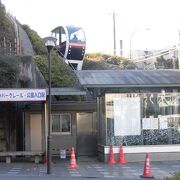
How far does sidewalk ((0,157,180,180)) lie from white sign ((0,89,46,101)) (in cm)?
272

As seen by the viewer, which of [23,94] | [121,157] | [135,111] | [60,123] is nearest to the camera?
[23,94]

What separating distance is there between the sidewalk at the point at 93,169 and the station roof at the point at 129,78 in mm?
3320

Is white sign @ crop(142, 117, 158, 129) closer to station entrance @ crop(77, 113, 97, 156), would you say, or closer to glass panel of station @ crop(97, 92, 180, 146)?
glass panel of station @ crop(97, 92, 180, 146)

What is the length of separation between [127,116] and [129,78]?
169 cm

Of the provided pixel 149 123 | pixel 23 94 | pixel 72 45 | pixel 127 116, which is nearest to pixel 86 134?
pixel 127 116

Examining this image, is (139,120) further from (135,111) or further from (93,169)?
(93,169)

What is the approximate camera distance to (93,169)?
18.4 meters

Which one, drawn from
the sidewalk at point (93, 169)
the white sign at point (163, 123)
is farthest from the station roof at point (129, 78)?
the sidewalk at point (93, 169)

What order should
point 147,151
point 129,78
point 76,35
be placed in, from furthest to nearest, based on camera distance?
1. point 76,35
2. point 129,78
3. point 147,151

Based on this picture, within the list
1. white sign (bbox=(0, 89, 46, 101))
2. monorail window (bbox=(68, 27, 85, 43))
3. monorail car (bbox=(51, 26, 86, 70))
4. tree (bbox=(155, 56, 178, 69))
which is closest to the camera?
white sign (bbox=(0, 89, 46, 101))

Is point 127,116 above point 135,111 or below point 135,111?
below

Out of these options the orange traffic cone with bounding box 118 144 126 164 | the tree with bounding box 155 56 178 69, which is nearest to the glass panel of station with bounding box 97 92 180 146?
the orange traffic cone with bounding box 118 144 126 164

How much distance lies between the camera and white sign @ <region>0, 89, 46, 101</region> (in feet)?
61.9

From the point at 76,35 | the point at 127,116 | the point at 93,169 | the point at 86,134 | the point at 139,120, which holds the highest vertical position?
the point at 76,35
